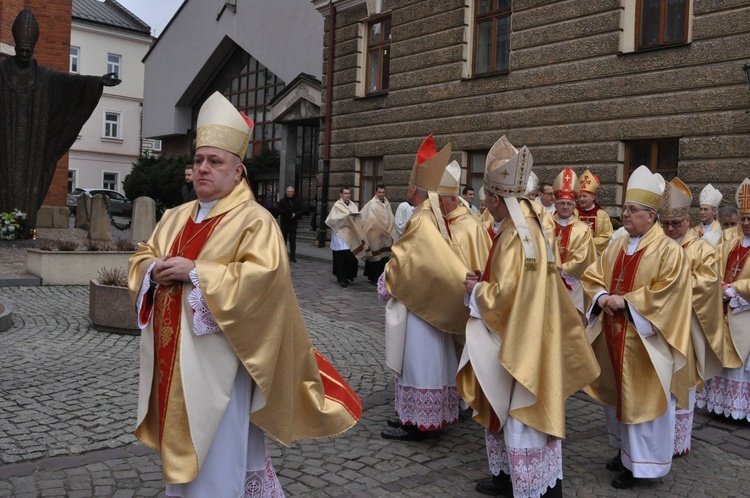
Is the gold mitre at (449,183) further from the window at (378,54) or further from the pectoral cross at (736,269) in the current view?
the window at (378,54)

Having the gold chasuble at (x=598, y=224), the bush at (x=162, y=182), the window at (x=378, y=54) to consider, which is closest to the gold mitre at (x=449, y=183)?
the gold chasuble at (x=598, y=224)

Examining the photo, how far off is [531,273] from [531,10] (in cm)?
1259

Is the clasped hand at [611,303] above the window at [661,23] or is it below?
below

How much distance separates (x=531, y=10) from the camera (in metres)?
15.4

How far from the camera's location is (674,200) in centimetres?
525

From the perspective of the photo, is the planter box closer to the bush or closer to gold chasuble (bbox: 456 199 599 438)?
gold chasuble (bbox: 456 199 599 438)

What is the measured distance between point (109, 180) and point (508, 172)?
157 ft

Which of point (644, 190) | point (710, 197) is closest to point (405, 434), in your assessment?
point (644, 190)

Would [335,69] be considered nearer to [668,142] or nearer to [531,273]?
[668,142]

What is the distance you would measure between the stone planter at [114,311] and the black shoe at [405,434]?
12.2 feet

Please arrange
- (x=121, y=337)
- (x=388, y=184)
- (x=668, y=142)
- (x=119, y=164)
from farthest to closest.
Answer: (x=119, y=164), (x=388, y=184), (x=668, y=142), (x=121, y=337)

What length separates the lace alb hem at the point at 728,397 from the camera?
20.5 feet

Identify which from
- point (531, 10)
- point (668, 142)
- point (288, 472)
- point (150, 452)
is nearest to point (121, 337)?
point (150, 452)

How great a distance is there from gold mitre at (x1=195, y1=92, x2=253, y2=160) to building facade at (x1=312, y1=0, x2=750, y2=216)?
34.4ft
